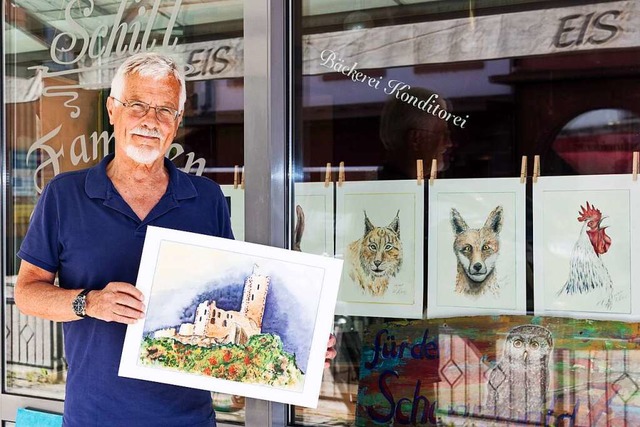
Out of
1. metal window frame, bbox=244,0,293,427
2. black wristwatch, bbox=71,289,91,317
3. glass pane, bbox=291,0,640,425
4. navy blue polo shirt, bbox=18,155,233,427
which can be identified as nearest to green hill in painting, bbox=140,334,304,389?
navy blue polo shirt, bbox=18,155,233,427

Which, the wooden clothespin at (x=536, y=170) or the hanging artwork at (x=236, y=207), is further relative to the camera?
the hanging artwork at (x=236, y=207)

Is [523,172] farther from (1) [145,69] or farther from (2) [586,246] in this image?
(1) [145,69]

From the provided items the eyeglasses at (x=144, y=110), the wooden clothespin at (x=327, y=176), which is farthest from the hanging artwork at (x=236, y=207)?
the eyeglasses at (x=144, y=110)

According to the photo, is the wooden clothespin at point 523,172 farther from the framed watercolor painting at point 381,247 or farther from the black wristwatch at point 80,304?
the black wristwatch at point 80,304

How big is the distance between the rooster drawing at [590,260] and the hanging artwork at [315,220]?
75cm

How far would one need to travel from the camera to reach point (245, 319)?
1.71 meters

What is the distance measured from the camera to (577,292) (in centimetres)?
209

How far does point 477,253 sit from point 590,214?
1.12 feet

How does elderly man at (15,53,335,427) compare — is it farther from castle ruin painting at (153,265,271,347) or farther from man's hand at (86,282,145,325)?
castle ruin painting at (153,265,271,347)

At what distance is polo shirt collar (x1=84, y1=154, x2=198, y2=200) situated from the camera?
173 cm

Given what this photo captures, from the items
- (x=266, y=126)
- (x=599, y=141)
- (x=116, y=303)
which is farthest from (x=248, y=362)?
(x=599, y=141)

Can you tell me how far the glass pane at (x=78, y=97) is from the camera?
247cm

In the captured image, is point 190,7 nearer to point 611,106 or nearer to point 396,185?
point 396,185

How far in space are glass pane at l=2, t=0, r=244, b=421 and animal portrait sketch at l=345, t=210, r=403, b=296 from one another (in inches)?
18.1
